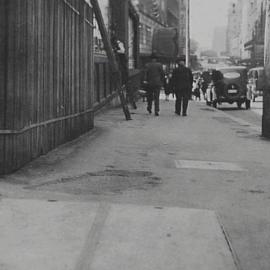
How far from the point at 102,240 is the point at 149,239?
320 mm

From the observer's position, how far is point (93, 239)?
381 cm

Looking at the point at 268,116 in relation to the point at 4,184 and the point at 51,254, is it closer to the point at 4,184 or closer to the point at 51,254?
the point at 4,184

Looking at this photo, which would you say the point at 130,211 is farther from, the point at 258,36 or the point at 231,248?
the point at 258,36

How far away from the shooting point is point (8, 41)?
568 cm

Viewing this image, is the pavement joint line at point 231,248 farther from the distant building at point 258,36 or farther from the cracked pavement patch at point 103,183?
the distant building at point 258,36

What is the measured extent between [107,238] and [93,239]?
0.32 ft

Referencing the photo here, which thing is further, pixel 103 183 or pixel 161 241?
pixel 103 183

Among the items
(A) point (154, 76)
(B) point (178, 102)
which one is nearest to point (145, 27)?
(B) point (178, 102)

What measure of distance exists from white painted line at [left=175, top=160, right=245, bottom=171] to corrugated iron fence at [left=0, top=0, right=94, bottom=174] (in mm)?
1788

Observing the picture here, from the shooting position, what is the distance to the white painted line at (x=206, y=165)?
7.13 m

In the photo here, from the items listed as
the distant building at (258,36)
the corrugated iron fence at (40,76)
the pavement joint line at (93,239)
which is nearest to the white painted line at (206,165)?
the corrugated iron fence at (40,76)

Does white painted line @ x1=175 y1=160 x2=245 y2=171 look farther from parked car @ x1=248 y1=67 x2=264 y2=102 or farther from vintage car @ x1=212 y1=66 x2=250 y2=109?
parked car @ x1=248 y1=67 x2=264 y2=102

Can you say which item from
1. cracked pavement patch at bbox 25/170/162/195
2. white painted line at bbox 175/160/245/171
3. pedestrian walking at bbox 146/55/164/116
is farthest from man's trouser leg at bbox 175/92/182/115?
cracked pavement patch at bbox 25/170/162/195

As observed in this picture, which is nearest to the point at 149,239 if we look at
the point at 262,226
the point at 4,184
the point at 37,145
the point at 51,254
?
the point at 51,254
